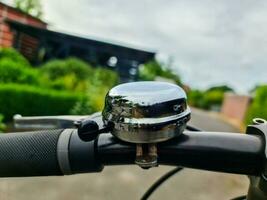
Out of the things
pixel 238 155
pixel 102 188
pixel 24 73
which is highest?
pixel 238 155

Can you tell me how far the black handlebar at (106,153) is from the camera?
557mm

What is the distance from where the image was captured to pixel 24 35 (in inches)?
883

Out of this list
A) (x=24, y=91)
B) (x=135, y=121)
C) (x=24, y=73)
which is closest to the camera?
(x=135, y=121)

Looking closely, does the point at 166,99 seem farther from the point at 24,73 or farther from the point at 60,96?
the point at 24,73

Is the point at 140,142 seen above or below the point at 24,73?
above

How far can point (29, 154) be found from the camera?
0.62 metres

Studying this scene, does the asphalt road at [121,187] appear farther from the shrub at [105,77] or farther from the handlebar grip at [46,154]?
the shrub at [105,77]

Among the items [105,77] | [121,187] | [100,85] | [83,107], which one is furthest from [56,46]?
[121,187]

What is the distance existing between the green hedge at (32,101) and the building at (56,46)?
9595 millimetres

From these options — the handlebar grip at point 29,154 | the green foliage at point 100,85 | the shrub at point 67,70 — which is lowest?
the green foliage at point 100,85

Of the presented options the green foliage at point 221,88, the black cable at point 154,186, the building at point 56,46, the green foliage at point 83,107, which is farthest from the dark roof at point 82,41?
the green foliage at point 221,88

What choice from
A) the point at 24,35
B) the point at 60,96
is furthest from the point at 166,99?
the point at 24,35

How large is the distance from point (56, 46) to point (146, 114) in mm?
22833

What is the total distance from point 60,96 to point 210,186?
6334mm
